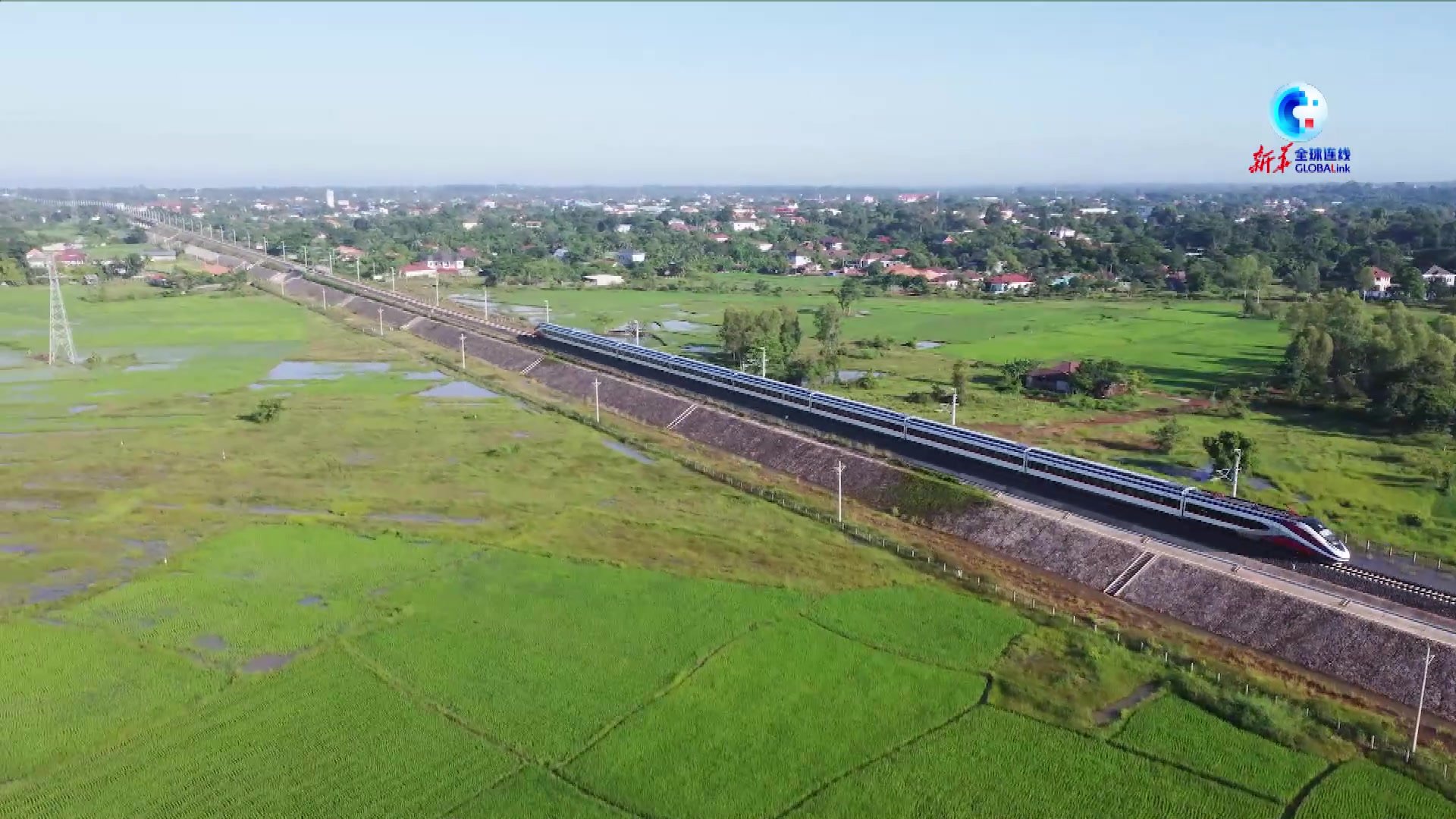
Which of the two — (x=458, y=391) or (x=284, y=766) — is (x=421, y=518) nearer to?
(x=284, y=766)

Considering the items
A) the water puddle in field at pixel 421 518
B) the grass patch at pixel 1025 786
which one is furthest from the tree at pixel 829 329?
the grass patch at pixel 1025 786

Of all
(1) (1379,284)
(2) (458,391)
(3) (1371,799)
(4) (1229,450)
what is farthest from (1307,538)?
(1) (1379,284)

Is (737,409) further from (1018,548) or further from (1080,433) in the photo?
(1018,548)

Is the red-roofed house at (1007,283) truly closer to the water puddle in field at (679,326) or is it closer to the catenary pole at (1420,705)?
the water puddle in field at (679,326)

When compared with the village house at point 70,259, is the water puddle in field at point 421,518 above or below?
below

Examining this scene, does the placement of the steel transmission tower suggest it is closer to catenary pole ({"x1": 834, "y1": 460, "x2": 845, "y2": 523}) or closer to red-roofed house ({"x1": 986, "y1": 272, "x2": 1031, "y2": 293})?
catenary pole ({"x1": 834, "y1": 460, "x2": 845, "y2": 523})

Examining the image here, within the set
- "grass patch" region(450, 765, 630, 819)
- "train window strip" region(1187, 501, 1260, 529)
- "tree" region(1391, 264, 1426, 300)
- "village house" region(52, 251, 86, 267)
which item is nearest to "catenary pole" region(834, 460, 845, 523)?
"train window strip" region(1187, 501, 1260, 529)

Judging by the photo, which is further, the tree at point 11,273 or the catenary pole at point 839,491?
the tree at point 11,273
